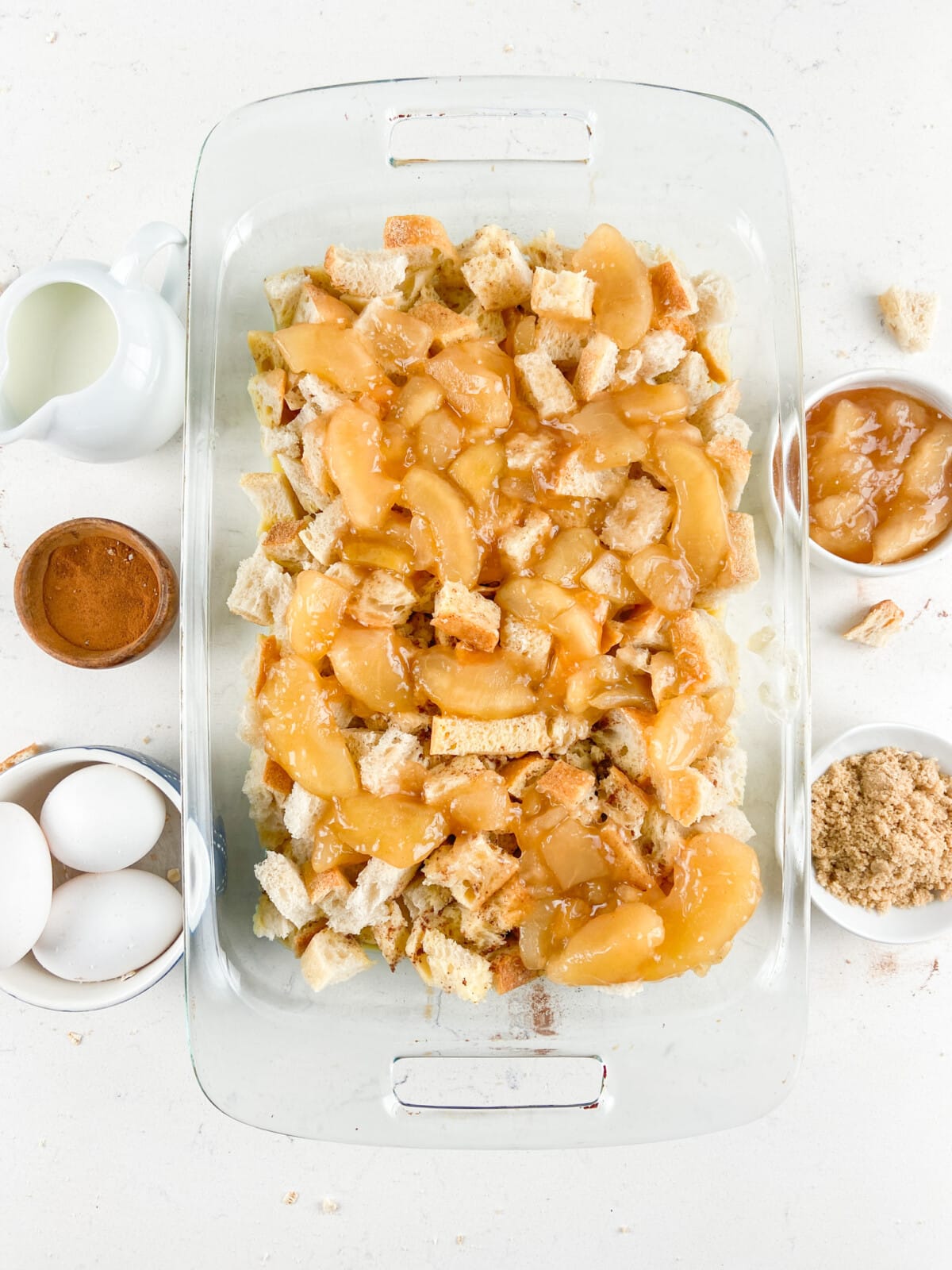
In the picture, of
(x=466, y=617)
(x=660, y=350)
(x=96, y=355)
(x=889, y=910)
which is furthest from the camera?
(x=889, y=910)

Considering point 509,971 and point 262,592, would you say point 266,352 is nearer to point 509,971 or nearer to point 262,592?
point 262,592

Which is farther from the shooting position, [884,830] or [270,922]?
[884,830]

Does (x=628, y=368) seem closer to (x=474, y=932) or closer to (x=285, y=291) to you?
(x=285, y=291)

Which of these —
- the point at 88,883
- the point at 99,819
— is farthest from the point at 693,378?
the point at 88,883

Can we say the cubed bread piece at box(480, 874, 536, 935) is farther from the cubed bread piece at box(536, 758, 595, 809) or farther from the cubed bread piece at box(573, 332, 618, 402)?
the cubed bread piece at box(573, 332, 618, 402)

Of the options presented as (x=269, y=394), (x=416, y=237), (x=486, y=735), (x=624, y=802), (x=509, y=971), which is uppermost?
(x=416, y=237)

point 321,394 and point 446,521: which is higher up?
point 321,394

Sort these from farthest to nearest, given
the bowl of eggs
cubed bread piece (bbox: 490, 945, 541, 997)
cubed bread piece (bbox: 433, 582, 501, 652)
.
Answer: the bowl of eggs
cubed bread piece (bbox: 490, 945, 541, 997)
cubed bread piece (bbox: 433, 582, 501, 652)

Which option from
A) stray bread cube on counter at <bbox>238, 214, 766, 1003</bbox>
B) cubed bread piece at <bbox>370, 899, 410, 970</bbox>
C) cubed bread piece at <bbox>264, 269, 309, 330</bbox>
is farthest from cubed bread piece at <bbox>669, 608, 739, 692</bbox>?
cubed bread piece at <bbox>264, 269, 309, 330</bbox>

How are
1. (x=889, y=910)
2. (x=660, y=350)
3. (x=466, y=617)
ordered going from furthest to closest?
(x=889, y=910) < (x=660, y=350) < (x=466, y=617)
